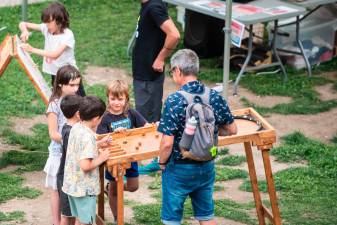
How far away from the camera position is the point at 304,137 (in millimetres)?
9867

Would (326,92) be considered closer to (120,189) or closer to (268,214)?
(268,214)

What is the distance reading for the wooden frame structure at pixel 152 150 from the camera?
6555mm

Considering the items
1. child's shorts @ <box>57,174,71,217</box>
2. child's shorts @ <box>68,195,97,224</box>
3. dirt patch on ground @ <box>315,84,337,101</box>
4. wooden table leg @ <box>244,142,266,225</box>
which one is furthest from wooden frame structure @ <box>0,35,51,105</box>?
dirt patch on ground @ <box>315,84,337,101</box>

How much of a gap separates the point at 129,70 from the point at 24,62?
3.86 m

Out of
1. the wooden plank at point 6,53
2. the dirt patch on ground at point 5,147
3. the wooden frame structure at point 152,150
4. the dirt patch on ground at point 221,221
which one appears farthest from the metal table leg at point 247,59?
the wooden frame structure at point 152,150

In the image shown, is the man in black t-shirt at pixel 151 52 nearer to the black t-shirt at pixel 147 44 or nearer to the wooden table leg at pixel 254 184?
the black t-shirt at pixel 147 44

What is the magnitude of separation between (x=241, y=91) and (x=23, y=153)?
10.8 feet

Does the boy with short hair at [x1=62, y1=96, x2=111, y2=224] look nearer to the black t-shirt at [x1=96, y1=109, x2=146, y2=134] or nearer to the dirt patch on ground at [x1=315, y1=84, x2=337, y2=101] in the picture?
the black t-shirt at [x1=96, y1=109, x2=146, y2=134]

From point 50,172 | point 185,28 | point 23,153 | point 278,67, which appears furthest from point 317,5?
point 50,172

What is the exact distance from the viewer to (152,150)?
667 centimetres

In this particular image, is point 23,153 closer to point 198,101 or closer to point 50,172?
point 50,172

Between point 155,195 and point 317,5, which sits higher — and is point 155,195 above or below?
below

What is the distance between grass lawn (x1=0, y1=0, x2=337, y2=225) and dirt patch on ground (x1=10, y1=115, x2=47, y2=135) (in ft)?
0.25

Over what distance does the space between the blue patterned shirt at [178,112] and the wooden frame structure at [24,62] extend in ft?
6.81
